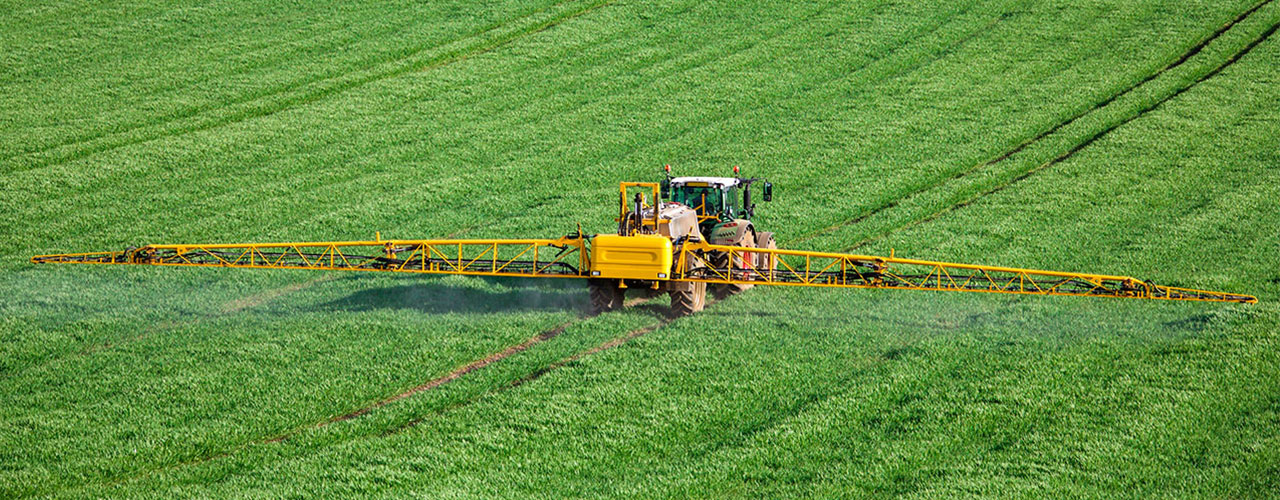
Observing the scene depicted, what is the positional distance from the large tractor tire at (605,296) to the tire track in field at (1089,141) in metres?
7.81

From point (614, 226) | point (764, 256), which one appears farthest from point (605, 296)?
point (614, 226)

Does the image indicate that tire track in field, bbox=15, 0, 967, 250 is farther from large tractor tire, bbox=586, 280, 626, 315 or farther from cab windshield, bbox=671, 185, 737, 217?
large tractor tire, bbox=586, 280, 626, 315

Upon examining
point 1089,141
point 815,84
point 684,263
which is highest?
point 815,84

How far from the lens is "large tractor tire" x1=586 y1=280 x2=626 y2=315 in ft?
78.2

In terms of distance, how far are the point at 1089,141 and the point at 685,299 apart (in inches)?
776

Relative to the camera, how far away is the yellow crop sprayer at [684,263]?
2266 cm

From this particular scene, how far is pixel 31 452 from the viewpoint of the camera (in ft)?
56.9

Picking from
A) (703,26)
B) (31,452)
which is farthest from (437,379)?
(703,26)

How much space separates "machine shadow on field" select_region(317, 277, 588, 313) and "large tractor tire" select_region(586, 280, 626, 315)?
559 mm

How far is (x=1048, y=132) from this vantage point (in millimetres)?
38594

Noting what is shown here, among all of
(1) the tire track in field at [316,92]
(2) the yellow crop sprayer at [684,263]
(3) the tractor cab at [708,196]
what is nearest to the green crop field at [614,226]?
(1) the tire track in field at [316,92]

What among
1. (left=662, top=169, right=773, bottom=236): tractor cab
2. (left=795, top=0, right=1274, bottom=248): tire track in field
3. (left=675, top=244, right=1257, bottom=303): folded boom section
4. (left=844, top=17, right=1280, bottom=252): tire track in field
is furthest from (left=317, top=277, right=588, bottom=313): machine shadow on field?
(left=844, top=17, right=1280, bottom=252): tire track in field

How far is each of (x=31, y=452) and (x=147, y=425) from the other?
1.65 m

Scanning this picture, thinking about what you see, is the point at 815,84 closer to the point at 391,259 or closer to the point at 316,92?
the point at 316,92
